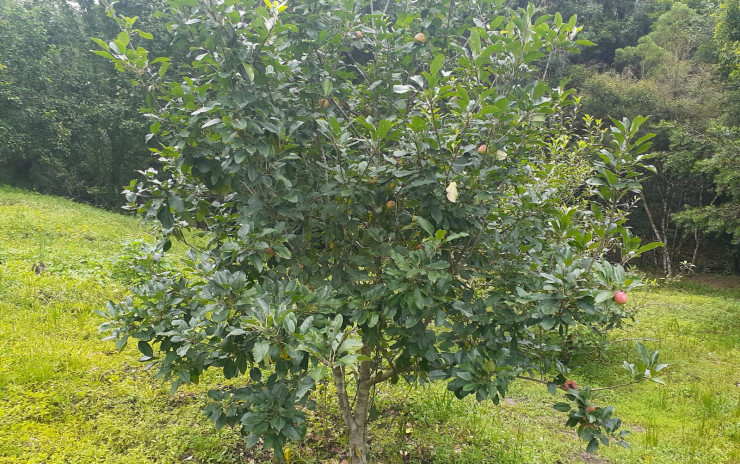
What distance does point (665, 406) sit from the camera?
3.87m

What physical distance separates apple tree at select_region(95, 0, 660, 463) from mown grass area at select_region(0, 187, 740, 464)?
76 centimetres

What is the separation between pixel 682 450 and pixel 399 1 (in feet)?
11.7

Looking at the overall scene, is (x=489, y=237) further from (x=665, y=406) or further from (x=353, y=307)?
(x=665, y=406)

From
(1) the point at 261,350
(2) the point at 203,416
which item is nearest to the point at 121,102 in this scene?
(2) the point at 203,416

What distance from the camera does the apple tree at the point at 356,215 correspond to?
1569 mm

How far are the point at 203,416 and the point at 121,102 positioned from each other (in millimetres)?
14110

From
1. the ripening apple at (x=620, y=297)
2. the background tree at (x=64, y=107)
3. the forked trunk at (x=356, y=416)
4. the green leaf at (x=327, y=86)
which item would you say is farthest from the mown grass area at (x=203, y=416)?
the background tree at (x=64, y=107)

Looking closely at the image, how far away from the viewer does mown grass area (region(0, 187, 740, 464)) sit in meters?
2.49

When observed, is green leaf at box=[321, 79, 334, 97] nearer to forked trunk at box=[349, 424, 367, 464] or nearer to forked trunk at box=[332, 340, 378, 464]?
forked trunk at box=[332, 340, 378, 464]

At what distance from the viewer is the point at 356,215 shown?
2.10 meters

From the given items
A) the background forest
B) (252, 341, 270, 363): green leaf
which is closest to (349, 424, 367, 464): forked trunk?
(252, 341, 270, 363): green leaf

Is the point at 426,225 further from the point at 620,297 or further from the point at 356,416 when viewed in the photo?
the point at 356,416

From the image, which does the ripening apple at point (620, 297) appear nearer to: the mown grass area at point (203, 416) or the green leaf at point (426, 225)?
the green leaf at point (426, 225)

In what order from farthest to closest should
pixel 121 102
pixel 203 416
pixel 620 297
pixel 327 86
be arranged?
pixel 121 102, pixel 203 416, pixel 327 86, pixel 620 297
